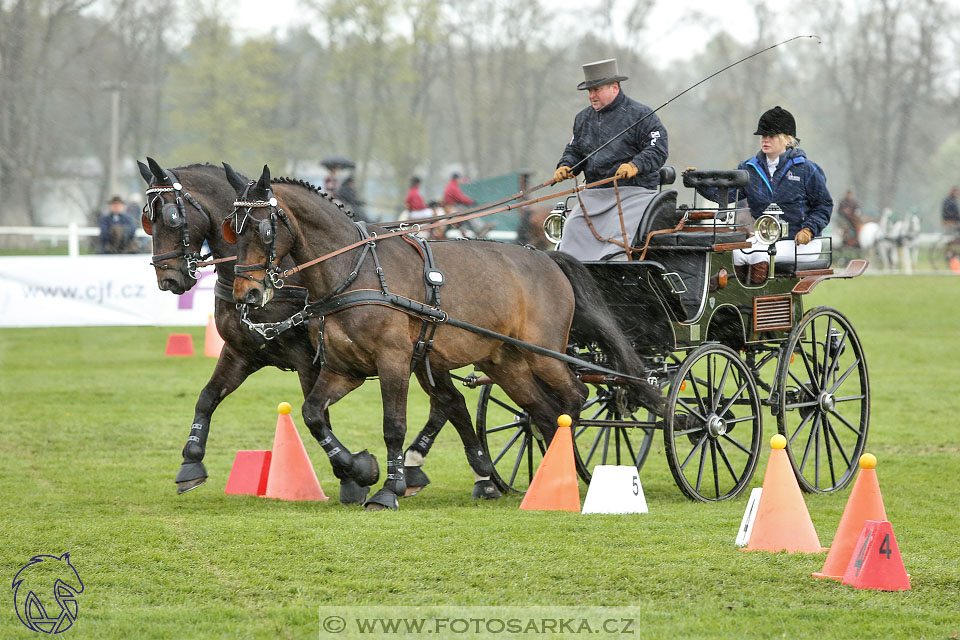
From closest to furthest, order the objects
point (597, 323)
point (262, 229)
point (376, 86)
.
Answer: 1. point (262, 229)
2. point (597, 323)
3. point (376, 86)

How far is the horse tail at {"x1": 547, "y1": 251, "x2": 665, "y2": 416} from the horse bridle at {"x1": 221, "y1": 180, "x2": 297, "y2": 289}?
1.89 metres

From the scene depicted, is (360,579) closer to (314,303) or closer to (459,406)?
(314,303)

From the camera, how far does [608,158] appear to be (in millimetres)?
7480

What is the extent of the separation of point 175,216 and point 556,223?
2552 mm

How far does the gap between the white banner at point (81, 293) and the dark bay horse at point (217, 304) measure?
8.58 m

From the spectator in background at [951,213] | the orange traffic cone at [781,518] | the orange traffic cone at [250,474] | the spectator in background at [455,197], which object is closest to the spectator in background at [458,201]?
the spectator in background at [455,197]

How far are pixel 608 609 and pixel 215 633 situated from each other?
4.91 ft

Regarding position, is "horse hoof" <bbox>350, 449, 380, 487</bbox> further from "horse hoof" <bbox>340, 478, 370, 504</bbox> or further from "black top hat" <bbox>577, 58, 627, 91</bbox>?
"black top hat" <bbox>577, 58, 627, 91</bbox>

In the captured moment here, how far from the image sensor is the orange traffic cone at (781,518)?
18.3 feet

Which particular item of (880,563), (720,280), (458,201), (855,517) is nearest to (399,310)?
(720,280)

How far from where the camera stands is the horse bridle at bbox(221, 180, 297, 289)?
623cm

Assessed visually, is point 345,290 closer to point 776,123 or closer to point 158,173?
point 158,173

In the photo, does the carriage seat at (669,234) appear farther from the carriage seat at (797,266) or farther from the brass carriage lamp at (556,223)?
the brass carriage lamp at (556,223)

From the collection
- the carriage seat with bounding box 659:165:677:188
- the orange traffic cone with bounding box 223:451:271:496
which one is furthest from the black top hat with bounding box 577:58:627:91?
the orange traffic cone with bounding box 223:451:271:496
